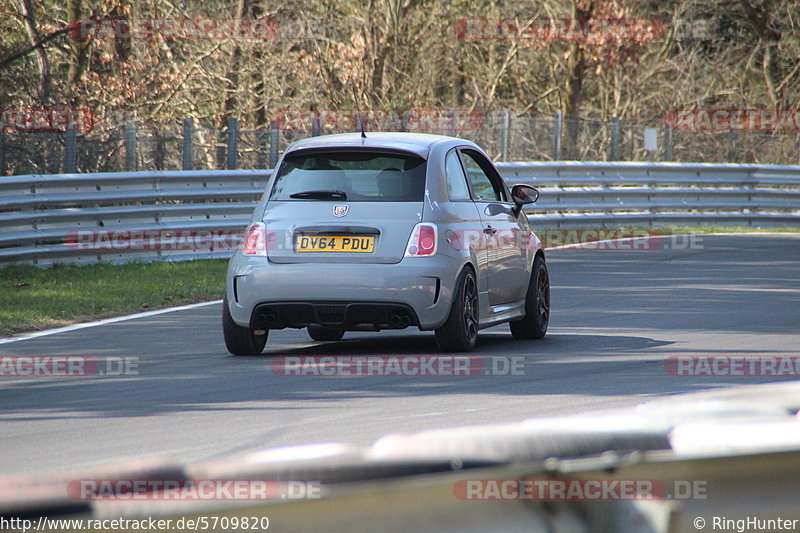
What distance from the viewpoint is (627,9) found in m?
32.8

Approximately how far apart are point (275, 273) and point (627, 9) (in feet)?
83.8

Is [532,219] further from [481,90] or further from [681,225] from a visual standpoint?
[481,90]

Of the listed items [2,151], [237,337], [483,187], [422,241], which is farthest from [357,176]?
[2,151]

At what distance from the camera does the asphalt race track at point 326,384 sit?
6.48 metres

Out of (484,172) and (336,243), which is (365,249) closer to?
(336,243)

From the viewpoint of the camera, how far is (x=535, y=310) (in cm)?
1048

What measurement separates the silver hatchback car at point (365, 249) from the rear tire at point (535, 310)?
0.72 meters

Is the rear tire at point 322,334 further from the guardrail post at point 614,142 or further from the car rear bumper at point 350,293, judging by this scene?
the guardrail post at point 614,142

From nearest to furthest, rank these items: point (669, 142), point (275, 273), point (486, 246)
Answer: point (275, 273), point (486, 246), point (669, 142)

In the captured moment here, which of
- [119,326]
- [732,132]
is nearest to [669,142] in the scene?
[732,132]

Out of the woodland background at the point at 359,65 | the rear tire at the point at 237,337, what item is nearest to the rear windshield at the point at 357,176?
the rear tire at the point at 237,337

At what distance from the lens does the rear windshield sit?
Answer: 9.21 metres

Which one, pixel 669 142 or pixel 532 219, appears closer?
pixel 532 219

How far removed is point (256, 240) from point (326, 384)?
1.44m
